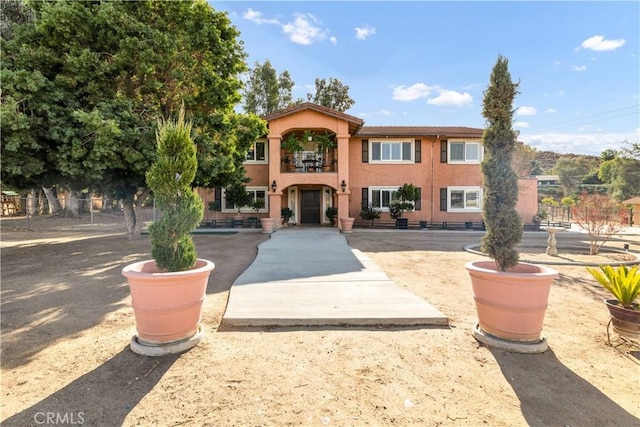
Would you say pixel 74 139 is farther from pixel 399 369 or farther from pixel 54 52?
pixel 399 369

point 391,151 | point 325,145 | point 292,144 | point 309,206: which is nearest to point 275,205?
point 309,206

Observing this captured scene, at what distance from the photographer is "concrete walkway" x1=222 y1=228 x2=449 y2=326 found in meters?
4.78

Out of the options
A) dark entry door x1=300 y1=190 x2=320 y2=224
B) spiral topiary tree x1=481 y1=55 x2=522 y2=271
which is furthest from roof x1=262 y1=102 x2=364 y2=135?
spiral topiary tree x1=481 y1=55 x2=522 y2=271

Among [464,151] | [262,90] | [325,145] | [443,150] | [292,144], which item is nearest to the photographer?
[292,144]

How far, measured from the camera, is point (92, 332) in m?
4.54

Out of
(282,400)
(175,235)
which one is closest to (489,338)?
(282,400)

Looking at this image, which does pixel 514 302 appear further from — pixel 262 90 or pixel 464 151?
pixel 262 90

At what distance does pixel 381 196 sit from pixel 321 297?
15351 millimetres

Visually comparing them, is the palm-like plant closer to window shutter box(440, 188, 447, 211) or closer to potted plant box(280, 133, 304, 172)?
potted plant box(280, 133, 304, 172)

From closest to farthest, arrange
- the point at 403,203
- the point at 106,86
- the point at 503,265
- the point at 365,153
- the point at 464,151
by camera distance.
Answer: the point at 503,265 < the point at 106,86 < the point at 403,203 < the point at 365,153 < the point at 464,151

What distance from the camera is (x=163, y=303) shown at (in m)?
3.79

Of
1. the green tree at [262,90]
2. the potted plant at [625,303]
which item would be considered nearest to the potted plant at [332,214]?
the potted plant at [625,303]

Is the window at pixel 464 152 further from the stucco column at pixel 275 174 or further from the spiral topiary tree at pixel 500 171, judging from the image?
the spiral topiary tree at pixel 500 171

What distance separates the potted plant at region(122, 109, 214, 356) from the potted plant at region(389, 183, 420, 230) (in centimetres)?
1603
